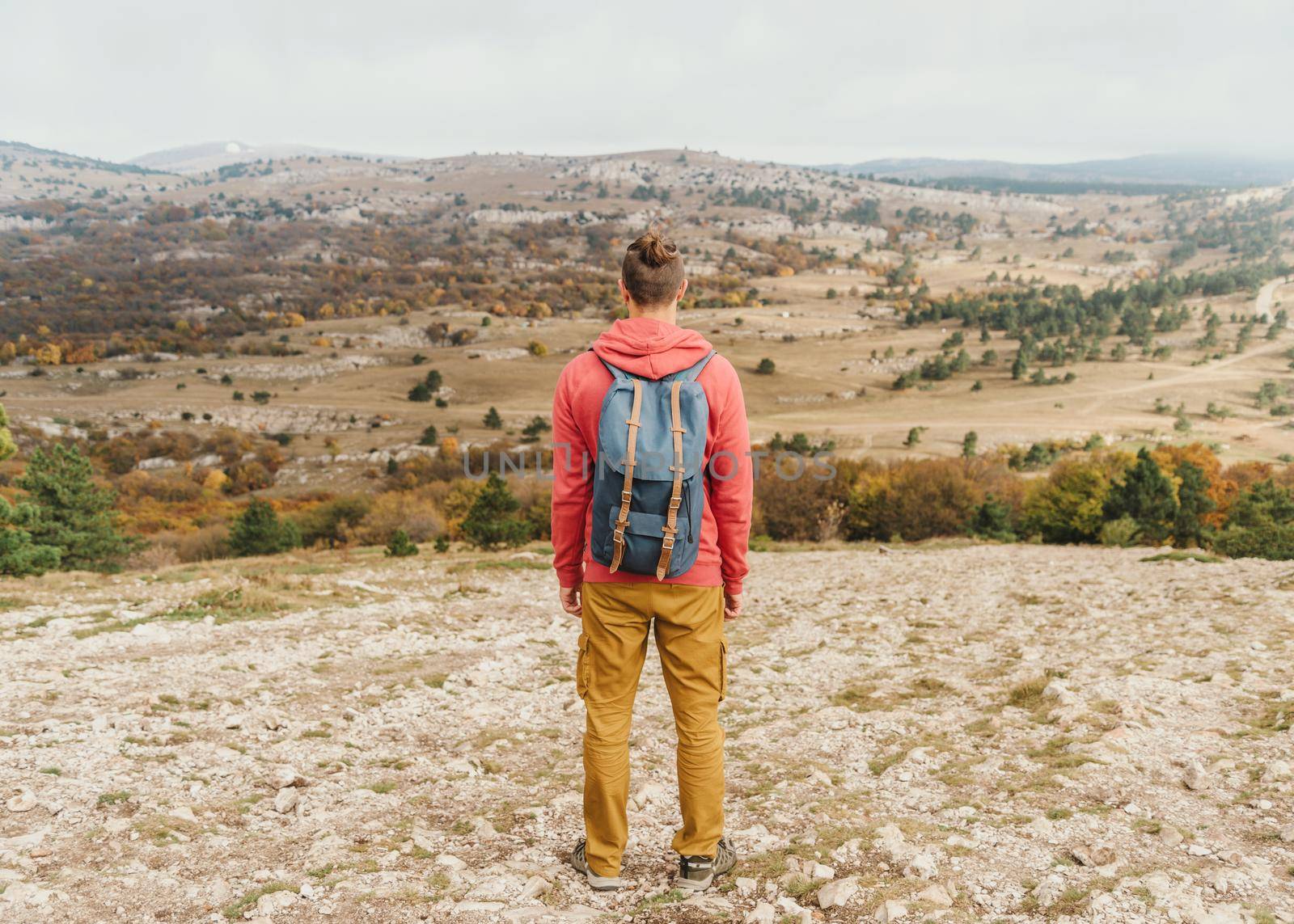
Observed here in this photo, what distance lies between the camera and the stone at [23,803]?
3910mm

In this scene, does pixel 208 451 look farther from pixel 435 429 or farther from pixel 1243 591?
pixel 1243 591

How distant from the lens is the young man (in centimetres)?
319

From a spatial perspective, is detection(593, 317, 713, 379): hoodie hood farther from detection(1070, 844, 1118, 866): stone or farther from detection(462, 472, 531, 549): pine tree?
detection(462, 472, 531, 549): pine tree

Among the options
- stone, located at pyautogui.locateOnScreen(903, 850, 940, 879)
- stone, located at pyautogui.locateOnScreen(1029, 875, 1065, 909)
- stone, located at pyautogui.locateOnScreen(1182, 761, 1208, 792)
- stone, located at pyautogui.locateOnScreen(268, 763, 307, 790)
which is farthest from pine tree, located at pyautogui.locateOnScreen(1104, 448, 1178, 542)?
stone, located at pyautogui.locateOnScreen(268, 763, 307, 790)

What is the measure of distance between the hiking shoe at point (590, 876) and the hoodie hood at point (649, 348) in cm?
246

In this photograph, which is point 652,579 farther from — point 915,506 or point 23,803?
point 915,506

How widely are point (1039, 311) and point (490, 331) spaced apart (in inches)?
3918

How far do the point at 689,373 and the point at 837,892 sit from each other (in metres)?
2.49

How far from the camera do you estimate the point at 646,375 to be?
10.2 feet

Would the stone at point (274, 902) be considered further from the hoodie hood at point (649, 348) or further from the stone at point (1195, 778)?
the stone at point (1195, 778)

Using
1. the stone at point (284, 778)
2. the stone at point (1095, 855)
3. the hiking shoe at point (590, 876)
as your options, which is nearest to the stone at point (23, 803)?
the stone at point (284, 778)

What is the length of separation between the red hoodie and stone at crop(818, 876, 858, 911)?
150 centimetres

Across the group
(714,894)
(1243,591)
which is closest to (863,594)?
(1243,591)

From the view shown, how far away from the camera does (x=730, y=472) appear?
131 inches
